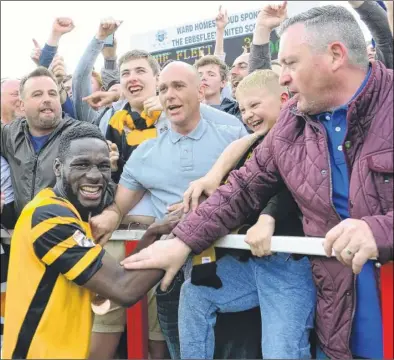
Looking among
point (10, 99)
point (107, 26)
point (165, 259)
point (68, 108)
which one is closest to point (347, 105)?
point (165, 259)

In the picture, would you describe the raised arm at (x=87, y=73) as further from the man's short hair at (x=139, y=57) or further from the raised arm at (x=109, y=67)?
the raised arm at (x=109, y=67)

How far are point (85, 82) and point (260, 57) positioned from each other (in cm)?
153

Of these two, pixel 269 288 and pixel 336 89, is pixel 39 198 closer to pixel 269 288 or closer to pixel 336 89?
pixel 269 288

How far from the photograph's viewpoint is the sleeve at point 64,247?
2291 millimetres

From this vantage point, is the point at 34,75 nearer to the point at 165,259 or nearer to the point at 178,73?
the point at 178,73

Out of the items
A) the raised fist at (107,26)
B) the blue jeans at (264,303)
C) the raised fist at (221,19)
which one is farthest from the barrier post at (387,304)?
the raised fist at (221,19)

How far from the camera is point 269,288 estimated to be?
2.43 meters

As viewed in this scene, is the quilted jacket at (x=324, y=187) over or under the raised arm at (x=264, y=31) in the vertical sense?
under

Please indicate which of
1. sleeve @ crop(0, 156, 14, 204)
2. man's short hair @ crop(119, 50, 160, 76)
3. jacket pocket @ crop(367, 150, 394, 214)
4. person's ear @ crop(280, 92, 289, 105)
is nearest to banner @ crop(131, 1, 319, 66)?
man's short hair @ crop(119, 50, 160, 76)

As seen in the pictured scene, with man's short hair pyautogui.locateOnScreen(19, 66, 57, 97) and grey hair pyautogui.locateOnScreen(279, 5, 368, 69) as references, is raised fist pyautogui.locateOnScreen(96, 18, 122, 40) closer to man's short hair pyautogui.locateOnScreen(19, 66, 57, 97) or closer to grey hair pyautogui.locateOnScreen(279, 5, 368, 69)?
man's short hair pyautogui.locateOnScreen(19, 66, 57, 97)

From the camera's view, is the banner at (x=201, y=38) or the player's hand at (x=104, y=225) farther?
the banner at (x=201, y=38)

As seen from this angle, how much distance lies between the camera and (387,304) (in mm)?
1927

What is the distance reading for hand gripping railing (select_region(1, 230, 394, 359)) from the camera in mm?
1932

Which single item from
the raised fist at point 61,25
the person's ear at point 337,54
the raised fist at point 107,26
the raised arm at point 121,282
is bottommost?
the raised arm at point 121,282
